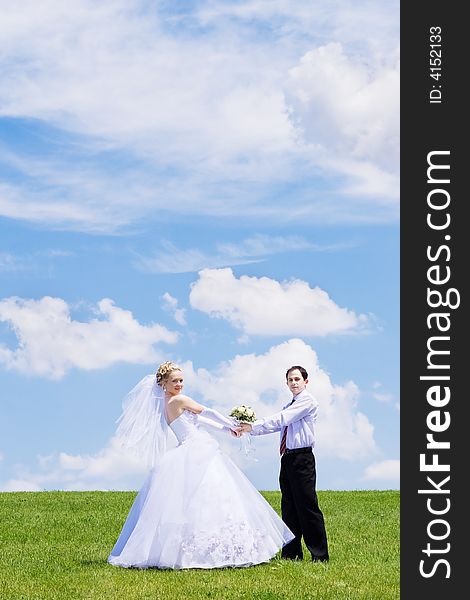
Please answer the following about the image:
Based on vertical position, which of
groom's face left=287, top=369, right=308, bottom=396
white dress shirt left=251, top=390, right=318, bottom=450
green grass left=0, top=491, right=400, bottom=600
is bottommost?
green grass left=0, top=491, right=400, bottom=600

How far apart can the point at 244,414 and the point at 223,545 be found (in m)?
2.40

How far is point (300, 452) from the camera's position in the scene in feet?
55.2

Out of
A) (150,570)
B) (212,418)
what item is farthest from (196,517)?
(212,418)

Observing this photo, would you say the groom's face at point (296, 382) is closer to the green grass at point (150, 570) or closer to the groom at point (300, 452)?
the groom at point (300, 452)

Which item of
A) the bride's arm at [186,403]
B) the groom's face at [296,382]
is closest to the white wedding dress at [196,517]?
the bride's arm at [186,403]

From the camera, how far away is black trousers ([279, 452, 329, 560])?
1673 centimetres

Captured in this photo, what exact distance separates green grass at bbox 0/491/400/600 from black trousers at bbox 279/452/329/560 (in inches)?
17.4

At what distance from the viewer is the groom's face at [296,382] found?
16938 millimetres

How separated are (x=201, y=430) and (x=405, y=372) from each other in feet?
16.2

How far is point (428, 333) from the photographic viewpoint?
13.3m

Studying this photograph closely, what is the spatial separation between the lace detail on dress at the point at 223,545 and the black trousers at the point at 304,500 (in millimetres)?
1264

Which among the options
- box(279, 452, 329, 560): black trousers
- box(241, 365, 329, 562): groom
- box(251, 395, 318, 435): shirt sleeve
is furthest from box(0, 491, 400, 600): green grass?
box(251, 395, 318, 435): shirt sleeve

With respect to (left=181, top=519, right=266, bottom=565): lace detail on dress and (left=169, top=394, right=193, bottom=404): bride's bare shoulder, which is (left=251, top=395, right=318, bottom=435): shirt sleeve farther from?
(left=181, top=519, right=266, bottom=565): lace detail on dress

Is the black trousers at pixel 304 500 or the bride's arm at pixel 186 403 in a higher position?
the bride's arm at pixel 186 403
